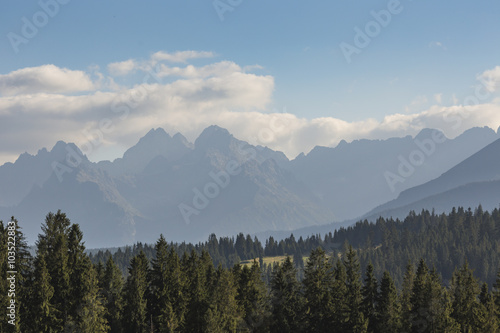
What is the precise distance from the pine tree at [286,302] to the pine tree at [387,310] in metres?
12.0

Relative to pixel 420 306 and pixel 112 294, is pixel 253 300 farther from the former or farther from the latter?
pixel 420 306

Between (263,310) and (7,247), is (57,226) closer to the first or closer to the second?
(7,247)

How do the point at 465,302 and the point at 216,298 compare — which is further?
the point at 465,302

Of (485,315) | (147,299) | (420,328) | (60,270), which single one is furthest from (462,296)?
(60,270)

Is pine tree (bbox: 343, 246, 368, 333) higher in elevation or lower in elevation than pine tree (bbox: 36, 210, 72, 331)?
lower

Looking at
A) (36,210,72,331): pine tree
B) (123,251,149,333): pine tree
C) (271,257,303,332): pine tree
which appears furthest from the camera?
(271,257,303,332): pine tree

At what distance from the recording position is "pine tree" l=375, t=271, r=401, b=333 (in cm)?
8421

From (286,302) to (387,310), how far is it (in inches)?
606

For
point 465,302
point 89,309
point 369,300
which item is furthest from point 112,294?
point 465,302

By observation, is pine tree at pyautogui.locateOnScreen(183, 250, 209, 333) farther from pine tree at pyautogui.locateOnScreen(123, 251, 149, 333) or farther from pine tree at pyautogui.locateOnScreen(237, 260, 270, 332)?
pine tree at pyautogui.locateOnScreen(237, 260, 270, 332)

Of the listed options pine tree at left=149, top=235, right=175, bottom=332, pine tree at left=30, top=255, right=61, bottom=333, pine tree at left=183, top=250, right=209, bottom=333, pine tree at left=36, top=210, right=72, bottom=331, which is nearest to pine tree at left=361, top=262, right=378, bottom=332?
pine tree at left=183, top=250, right=209, bottom=333

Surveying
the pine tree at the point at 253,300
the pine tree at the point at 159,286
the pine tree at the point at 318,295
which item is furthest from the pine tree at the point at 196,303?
the pine tree at the point at 318,295

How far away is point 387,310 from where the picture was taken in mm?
84625

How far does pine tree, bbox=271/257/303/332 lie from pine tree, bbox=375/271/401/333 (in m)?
12.0
